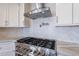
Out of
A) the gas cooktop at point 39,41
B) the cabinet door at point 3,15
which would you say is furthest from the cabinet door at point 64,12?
the cabinet door at point 3,15

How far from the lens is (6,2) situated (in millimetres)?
1124

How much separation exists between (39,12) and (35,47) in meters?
0.36

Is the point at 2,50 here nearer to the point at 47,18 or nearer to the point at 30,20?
the point at 30,20

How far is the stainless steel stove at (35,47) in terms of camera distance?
1.13 m

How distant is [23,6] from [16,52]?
48 cm

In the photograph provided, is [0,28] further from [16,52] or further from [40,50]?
[40,50]

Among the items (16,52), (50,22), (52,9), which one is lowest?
(16,52)

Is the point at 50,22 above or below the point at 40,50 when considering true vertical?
above

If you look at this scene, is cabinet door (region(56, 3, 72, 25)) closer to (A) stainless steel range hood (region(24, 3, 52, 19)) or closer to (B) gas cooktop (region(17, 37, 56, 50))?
(A) stainless steel range hood (region(24, 3, 52, 19))

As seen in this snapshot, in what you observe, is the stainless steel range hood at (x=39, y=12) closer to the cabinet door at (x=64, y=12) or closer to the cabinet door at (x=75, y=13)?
the cabinet door at (x=64, y=12)

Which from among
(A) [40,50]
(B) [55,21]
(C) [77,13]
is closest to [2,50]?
(A) [40,50]

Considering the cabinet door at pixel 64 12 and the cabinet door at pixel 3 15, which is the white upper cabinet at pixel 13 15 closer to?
the cabinet door at pixel 3 15

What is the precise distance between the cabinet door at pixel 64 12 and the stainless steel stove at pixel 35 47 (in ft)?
0.79

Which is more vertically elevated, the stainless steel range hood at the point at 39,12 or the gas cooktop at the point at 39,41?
the stainless steel range hood at the point at 39,12
